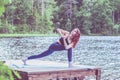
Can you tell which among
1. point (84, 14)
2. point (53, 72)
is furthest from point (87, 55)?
point (84, 14)

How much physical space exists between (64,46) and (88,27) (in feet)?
285

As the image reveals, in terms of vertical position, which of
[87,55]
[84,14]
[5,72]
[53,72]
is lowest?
[84,14]

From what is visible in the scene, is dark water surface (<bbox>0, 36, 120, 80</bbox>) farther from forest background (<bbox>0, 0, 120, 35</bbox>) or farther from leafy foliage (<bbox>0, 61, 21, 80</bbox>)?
forest background (<bbox>0, 0, 120, 35</bbox>)

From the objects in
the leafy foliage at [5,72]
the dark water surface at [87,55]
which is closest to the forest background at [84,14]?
the dark water surface at [87,55]

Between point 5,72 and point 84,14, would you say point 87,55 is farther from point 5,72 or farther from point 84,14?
point 84,14

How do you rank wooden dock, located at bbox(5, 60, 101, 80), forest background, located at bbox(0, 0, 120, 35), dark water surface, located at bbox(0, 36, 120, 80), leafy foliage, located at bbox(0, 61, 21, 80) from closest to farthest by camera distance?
leafy foliage, located at bbox(0, 61, 21, 80) < wooden dock, located at bbox(5, 60, 101, 80) < dark water surface, located at bbox(0, 36, 120, 80) < forest background, located at bbox(0, 0, 120, 35)

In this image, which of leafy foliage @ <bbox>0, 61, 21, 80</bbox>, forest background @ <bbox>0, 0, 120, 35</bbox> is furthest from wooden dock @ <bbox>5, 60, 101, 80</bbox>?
forest background @ <bbox>0, 0, 120, 35</bbox>

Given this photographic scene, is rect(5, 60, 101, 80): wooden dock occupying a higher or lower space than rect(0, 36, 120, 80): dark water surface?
higher

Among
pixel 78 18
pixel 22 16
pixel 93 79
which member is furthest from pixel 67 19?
pixel 93 79

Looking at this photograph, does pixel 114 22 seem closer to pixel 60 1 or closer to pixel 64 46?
pixel 60 1

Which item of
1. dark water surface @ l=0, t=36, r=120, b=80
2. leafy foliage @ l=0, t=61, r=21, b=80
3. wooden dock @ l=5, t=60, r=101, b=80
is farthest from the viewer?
dark water surface @ l=0, t=36, r=120, b=80

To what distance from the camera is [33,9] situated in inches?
3339

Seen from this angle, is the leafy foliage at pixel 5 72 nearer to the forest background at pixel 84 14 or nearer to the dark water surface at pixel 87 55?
the dark water surface at pixel 87 55

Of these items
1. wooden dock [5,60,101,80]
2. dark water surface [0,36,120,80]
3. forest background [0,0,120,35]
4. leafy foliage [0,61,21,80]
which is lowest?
forest background [0,0,120,35]
